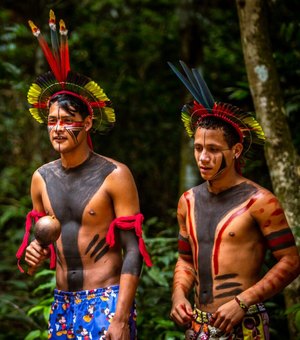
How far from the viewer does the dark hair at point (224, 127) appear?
3.34m

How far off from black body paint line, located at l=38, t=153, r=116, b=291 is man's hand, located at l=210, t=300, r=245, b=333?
2.90 feet

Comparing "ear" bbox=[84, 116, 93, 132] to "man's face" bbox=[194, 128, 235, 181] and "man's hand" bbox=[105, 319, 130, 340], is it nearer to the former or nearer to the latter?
"man's face" bbox=[194, 128, 235, 181]

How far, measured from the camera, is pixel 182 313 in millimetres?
3246

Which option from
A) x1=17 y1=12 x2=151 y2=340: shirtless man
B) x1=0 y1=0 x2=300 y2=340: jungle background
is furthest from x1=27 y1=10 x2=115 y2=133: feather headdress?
x1=0 y1=0 x2=300 y2=340: jungle background

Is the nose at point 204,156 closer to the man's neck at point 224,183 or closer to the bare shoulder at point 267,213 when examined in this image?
the man's neck at point 224,183

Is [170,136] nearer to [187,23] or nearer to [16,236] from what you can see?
[187,23]

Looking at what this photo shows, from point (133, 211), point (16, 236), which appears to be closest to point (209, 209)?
point (133, 211)

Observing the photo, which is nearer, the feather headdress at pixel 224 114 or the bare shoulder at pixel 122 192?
the feather headdress at pixel 224 114

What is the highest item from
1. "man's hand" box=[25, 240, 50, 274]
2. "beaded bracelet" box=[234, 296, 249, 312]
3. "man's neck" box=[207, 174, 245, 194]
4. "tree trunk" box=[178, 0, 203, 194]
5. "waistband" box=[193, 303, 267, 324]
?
"tree trunk" box=[178, 0, 203, 194]

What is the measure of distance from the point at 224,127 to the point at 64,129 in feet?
3.21

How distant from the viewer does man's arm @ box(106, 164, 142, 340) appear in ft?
10.8

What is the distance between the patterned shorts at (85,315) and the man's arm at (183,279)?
1.05 feet

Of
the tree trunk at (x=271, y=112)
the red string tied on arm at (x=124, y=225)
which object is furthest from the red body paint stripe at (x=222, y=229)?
the tree trunk at (x=271, y=112)

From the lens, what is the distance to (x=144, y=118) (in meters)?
10.1
